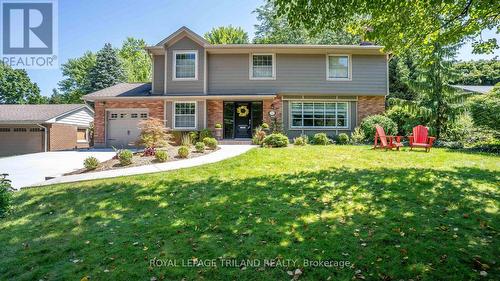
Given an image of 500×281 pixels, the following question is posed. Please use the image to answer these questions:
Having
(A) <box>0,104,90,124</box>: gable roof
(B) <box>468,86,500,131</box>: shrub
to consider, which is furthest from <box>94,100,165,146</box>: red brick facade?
(B) <box>468,86,500,131</box>: shrub

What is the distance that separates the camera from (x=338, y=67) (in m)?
17.6

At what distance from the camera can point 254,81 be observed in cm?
1752

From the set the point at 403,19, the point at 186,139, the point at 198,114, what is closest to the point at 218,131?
the point at 198,114

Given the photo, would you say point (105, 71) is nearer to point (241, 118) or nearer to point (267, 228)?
point (241, 118)

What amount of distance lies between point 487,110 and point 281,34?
23614mm

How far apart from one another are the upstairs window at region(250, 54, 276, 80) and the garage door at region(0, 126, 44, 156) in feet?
51.2

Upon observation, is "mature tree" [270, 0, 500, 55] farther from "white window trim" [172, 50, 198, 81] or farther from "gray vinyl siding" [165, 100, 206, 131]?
"white window trim" [172, 50, 198, 81]

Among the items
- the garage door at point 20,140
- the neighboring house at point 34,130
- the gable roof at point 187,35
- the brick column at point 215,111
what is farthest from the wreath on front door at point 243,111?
the garage door at point 20,140

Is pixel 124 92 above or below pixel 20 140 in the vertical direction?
above

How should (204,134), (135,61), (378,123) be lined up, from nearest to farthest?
(378,123), (204,134), (135,61)

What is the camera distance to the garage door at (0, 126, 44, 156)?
19.8m

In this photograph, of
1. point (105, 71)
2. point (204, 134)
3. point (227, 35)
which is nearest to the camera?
point (204, 134)

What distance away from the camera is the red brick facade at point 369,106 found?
17547 mm

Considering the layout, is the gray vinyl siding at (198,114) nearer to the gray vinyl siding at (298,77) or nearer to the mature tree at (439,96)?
the gray vinyl siding at (298,77)
